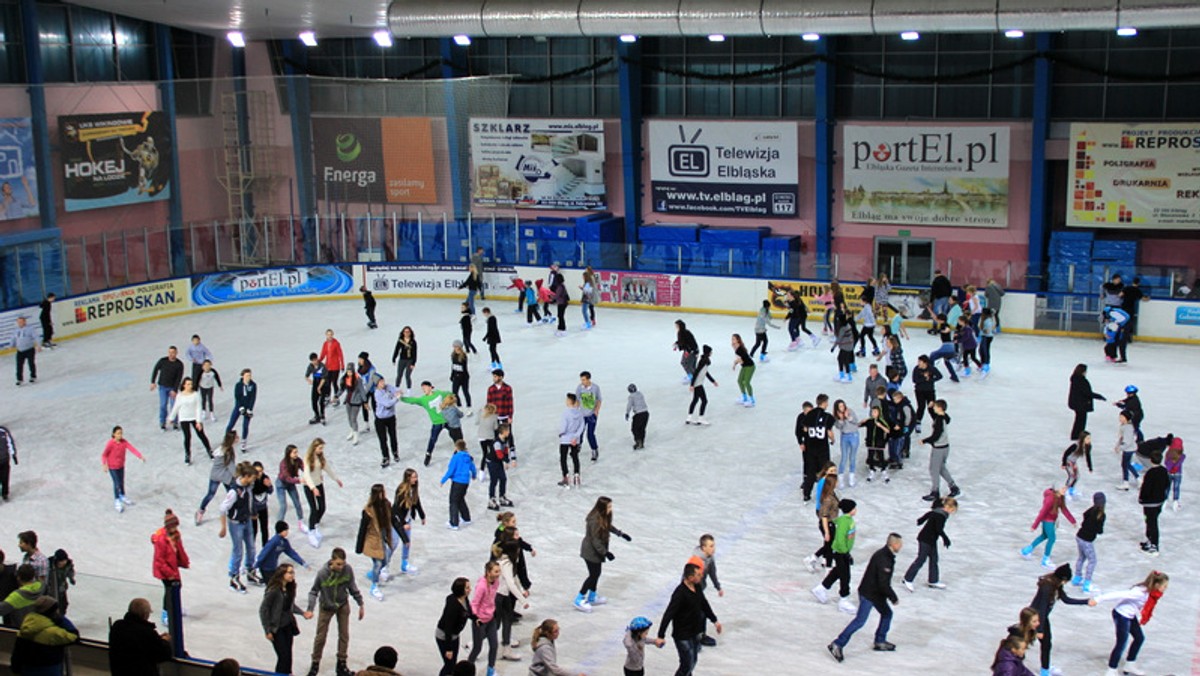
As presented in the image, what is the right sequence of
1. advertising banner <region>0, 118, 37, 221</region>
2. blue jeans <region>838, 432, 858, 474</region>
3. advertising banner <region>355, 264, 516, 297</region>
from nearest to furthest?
1. blue jeans <region>838, 432, 858, 474</region>
2. advertising banner <region>0, 118, 37, 221</region>
3. advertising banner <region>355, 264, 516, 297</region>

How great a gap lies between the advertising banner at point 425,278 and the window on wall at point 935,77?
9934mm

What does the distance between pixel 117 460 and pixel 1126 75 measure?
23.8m

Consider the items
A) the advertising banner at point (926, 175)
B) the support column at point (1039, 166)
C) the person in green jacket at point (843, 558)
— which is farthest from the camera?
the advertising banner at point (926, 175)

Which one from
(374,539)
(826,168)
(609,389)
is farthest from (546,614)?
(826,168)

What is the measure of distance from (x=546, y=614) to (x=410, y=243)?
21.9 meters

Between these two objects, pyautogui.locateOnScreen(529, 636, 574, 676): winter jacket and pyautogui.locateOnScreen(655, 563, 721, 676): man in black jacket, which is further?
pyautogui.locateOnScreen(655, 563, 721, 676): man in black jacket

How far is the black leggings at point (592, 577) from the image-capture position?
1406 cm

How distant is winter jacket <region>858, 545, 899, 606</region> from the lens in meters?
12.6

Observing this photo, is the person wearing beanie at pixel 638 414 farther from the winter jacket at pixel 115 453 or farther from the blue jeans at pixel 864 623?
the winter jacket at pixel 115 453

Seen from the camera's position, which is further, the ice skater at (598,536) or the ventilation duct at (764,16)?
the ventilation duct at (764,16)

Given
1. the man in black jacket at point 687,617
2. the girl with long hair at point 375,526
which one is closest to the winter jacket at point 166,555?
the girl with long hair at point 375,526

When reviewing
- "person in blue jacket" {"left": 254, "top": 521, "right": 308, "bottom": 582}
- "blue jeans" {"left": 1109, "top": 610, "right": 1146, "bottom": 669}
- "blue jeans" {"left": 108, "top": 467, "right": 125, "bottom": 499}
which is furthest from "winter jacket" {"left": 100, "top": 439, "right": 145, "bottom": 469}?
"blue jeans" {"left": 1109, "top": 610, "right": 1146, "bottom": 669}

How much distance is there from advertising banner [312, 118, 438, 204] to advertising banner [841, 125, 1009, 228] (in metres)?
11.3

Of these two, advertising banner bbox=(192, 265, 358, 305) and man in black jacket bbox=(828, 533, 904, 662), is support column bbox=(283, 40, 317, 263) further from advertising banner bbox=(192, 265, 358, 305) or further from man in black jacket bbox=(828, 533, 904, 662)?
man in black jacket bbox=(828, 533, 904, 662)
